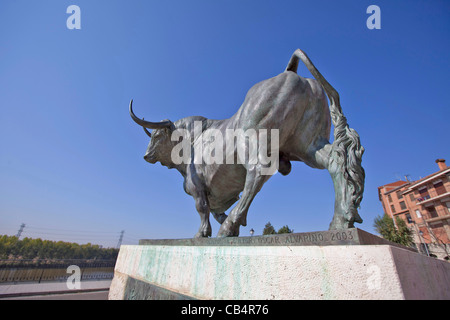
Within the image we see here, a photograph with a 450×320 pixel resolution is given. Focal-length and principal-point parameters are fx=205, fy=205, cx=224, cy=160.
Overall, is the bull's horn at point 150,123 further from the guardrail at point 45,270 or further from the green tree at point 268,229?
the green tree at point 268,229

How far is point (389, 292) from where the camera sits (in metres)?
1.09

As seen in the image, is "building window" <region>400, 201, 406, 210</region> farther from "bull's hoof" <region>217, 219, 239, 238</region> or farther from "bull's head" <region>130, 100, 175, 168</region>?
"bull's hoof" <region>217, 219, 239, 238</region>

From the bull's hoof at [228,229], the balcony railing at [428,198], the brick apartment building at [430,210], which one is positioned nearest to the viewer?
the bull's hoof at [228,229]

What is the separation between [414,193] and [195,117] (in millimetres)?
40126

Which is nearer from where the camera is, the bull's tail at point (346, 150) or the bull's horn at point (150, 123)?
the bull's tail at point (346, 150)

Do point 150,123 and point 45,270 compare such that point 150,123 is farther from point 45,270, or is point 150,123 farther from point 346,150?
point 45,270

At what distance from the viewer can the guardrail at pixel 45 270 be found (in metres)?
12.9

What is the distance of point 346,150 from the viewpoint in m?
2.19

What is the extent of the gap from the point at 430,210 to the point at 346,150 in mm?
37782

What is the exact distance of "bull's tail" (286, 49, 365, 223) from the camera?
1973mm

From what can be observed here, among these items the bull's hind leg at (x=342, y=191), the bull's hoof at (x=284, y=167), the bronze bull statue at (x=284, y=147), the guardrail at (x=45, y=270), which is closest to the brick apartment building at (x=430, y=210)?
the bull's hoof at (x=284, y=167)

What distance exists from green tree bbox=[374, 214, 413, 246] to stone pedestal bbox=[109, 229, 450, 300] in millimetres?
27927

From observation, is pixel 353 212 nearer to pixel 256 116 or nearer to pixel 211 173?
pixel 256 116
